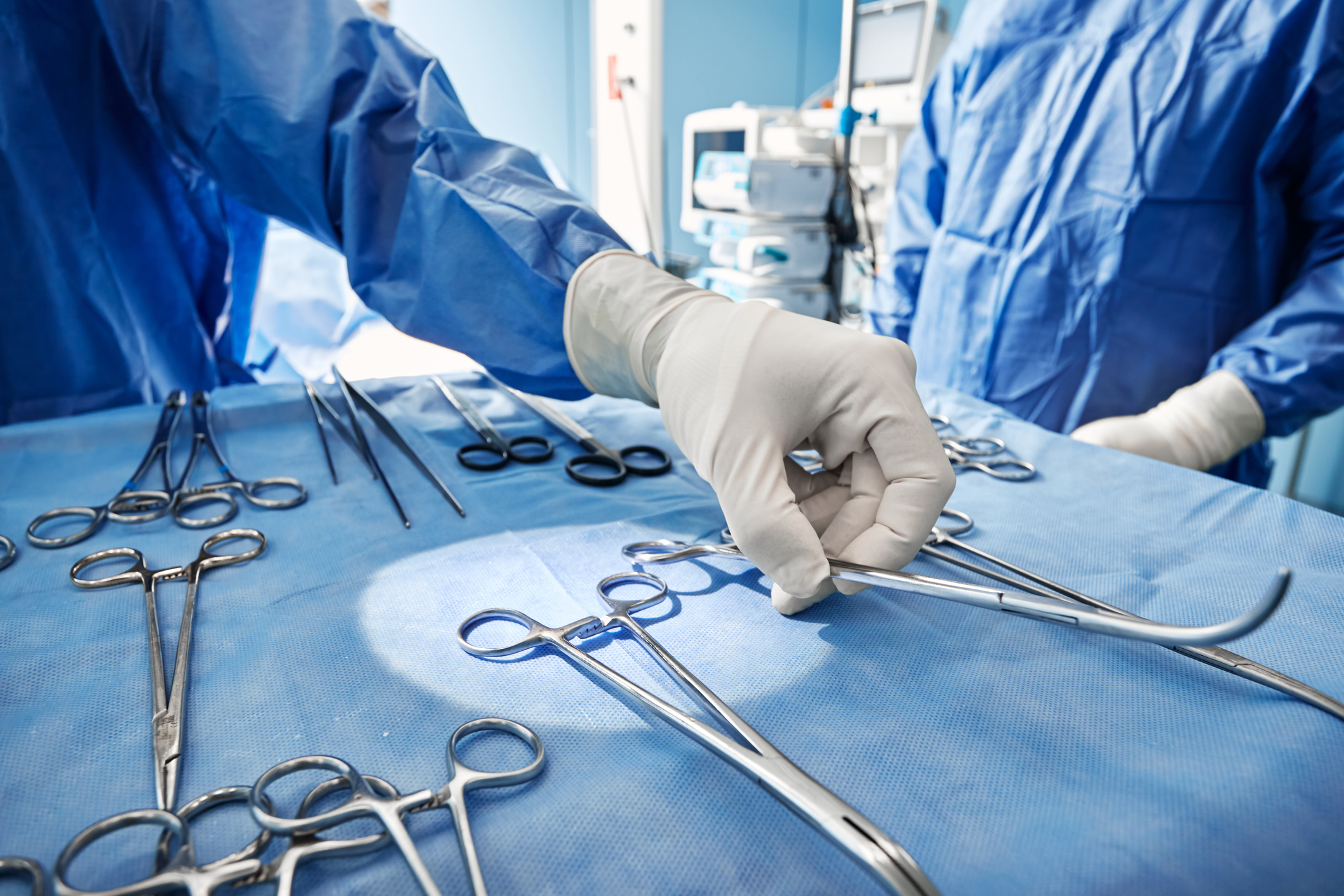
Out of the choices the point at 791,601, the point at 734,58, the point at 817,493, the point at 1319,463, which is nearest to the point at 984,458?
the point at 817,493

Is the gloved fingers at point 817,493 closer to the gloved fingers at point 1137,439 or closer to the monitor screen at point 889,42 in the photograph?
the gloved fingers at point 1137,439

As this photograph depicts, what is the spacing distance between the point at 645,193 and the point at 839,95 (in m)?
1.06

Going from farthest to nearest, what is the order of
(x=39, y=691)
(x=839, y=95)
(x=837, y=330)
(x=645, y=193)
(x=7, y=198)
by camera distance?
(x=645, y=193) < (x=839, y=95) < (x=7, y=198) < (x=837, y=330) < (x=39, y=691)

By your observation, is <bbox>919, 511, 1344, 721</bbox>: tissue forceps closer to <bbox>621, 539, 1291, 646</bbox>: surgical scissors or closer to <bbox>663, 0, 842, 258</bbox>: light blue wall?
<bbox>621, 539, 1291, 646</bbox>: surgical scissors

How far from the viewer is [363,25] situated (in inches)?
39.3

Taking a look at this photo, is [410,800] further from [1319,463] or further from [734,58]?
[734,58]

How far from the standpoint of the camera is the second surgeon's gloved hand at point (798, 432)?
645 millimetres

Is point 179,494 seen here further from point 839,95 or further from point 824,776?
point 839,95

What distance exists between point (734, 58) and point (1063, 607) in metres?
3.83

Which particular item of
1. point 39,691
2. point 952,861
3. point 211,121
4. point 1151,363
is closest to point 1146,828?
point 952,861

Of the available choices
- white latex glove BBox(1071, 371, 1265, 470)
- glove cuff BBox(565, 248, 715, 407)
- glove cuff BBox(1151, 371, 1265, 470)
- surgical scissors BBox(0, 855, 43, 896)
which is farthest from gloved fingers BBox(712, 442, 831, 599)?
glove cuff BBox(1151, 371, 1265, 470)

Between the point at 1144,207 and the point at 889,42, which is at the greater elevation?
the point at 889,42

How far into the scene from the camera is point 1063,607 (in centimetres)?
50

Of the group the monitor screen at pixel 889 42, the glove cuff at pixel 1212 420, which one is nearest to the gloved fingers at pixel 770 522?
the glove cuff at pixel 1212 420
